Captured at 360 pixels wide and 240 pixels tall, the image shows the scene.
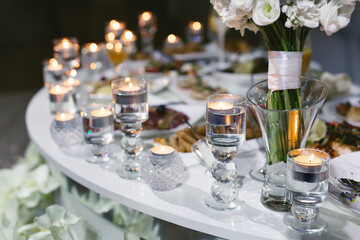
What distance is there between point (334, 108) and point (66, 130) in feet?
3.55

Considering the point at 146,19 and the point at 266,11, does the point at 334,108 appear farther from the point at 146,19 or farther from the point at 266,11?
the point at 146,19

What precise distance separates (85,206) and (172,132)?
16.6 inches

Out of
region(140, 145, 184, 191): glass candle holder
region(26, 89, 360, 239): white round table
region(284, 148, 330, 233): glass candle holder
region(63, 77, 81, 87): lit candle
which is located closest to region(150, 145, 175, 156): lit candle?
region(140, 145, 184, 191): glass candle holder

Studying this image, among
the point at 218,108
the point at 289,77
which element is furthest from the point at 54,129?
the point at 289,77

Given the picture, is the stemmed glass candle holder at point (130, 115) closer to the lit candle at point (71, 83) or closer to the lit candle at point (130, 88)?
the lit candle at point (130, 88)

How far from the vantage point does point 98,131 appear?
1.43m

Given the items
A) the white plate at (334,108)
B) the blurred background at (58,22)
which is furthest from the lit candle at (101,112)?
the blurred background at (58,22)

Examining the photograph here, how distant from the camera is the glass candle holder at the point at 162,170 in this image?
122 cm

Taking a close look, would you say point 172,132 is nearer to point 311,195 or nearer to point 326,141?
point 326,141

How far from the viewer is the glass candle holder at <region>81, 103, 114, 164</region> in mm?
1426

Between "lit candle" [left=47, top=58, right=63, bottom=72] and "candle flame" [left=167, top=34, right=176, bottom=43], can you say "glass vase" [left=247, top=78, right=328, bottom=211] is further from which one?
"candle flame" [left=167, top=34, right=176, bottom=43]

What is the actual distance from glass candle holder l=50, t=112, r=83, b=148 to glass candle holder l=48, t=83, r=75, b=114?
249 millimetres

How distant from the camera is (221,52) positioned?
2.96 metres

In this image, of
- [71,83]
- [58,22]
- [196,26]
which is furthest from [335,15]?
[58,22]
